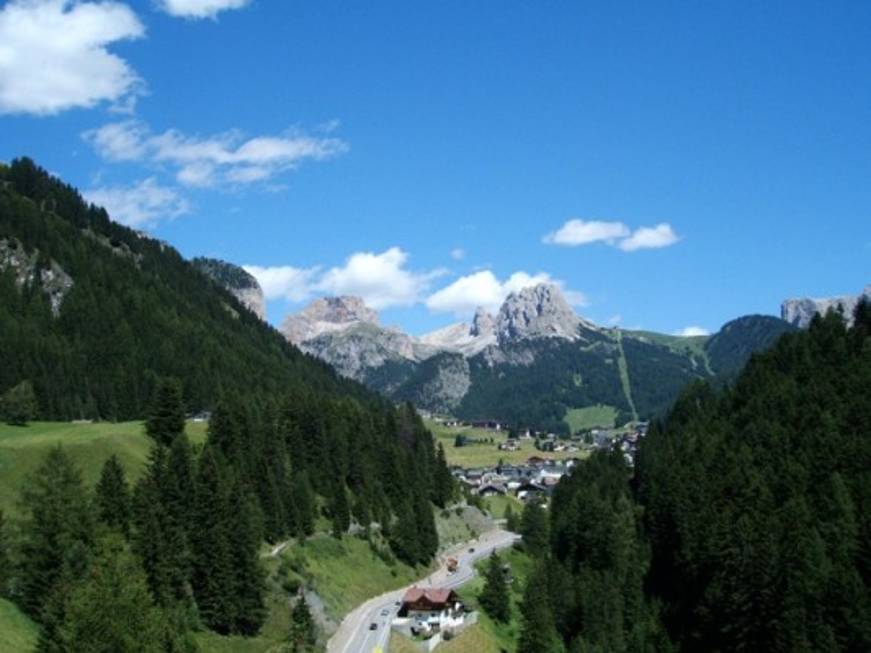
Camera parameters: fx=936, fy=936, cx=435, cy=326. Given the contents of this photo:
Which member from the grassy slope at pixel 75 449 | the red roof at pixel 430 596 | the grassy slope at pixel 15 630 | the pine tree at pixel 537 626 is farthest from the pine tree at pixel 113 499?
the pine tree at pixel 537 626

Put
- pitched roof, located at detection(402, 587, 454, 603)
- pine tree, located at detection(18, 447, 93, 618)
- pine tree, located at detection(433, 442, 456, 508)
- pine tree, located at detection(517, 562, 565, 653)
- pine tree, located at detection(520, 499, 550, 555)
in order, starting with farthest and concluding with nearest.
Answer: pine tree, located at detection(433, 442, 456, 508), pine tree, located at detection(520, 499, 550, 555), pitched roof, located at detection(402, 587, 454, 603), pine tree, located at detection(517, 562, 565, 653), pine tree, located at detection(18, 447, 93, 618)

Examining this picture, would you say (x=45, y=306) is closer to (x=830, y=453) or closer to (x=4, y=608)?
(x=4, y=608)

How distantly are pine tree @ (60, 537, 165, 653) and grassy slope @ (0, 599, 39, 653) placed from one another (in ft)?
9.34

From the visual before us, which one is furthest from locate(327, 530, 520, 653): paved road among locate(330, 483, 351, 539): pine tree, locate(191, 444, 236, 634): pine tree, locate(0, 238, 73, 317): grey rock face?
locate(0, 238, 73, 317): grey rock face

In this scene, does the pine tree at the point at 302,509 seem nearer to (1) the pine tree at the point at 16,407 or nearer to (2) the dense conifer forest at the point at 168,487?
(2) the dense conifer forest at the point at 168,487

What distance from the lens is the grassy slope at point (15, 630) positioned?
5603cm

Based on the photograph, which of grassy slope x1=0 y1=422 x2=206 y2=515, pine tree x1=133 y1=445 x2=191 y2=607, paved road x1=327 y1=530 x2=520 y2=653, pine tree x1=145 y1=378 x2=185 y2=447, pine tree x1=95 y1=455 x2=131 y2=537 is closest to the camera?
pine tree x1=133 y1=445 x2=191 y2=607

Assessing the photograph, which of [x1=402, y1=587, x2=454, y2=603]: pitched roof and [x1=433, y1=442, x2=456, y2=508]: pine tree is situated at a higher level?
[x1=433, y1=442, x2=456, y2=508]: pine tree

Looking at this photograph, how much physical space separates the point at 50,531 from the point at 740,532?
66.0 meters

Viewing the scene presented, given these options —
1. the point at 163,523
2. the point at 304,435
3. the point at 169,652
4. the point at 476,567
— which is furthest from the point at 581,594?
the point at 169,652

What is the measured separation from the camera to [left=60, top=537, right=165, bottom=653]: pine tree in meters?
54.2

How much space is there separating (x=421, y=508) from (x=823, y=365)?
61.6 meters

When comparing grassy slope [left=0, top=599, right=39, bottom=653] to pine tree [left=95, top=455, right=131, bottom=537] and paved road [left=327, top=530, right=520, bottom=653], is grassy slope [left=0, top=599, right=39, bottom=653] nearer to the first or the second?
pine tree [left=95, top=455, right=131, bottom=537]

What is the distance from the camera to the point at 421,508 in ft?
421
